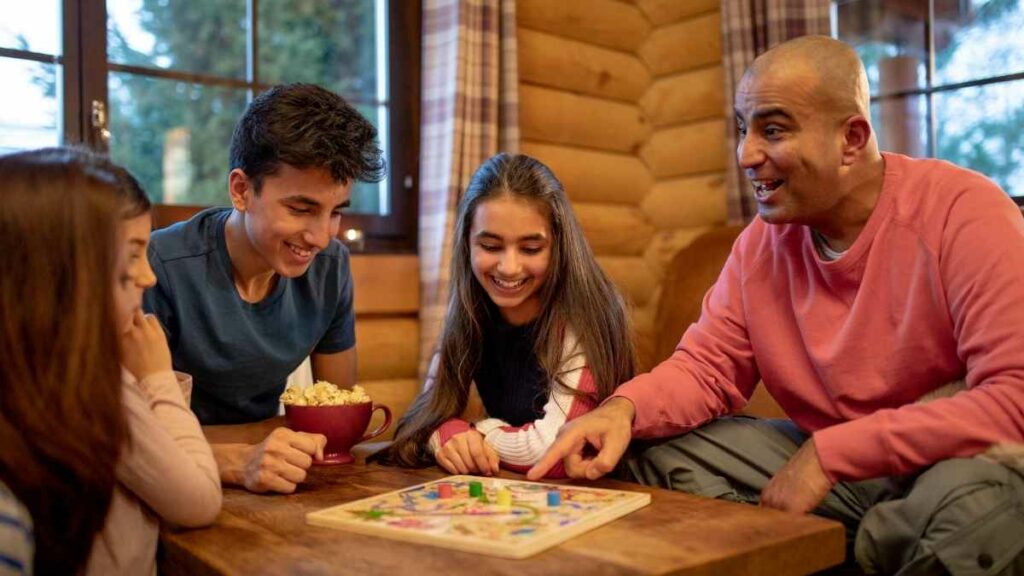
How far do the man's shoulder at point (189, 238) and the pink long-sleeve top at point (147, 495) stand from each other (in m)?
0.67

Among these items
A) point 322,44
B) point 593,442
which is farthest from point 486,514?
point 322,44

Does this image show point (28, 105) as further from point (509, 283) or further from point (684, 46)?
point (684, 46)

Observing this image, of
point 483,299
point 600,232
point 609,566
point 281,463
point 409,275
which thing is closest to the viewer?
point 609,566

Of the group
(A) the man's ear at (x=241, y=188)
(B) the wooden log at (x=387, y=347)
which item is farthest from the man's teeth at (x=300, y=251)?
(B) the wooden log at (x=387, y=347)

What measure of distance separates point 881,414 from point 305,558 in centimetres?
84

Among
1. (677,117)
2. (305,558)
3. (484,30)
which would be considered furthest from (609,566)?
(677,117)

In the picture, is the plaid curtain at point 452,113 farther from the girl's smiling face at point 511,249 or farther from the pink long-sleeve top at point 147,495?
the pink long-sleeve top at point 147,495

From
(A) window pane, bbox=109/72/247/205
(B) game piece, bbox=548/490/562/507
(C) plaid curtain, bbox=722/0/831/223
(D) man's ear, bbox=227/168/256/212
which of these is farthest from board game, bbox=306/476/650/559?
(C) plaid curtain, bbox=722/0/831/223

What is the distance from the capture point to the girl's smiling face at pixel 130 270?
43.9 inches

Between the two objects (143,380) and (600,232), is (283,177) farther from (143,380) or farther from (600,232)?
(600,232)

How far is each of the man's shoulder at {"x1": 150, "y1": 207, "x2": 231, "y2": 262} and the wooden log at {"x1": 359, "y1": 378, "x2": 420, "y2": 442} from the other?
1083mm

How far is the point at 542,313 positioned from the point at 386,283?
1190 millimetres

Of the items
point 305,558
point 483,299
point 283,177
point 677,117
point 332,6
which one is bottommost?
point 305,558

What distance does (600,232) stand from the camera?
3498 millimetres
